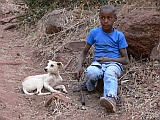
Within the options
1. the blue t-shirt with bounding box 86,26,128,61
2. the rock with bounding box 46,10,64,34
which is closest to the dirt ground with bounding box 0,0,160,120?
the blue t-shirt with bounding box 86,26,128,61

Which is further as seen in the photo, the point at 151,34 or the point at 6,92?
the point at 151,34

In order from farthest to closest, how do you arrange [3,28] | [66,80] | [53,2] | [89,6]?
[3,28], [53,2], [89,6], [66,80]

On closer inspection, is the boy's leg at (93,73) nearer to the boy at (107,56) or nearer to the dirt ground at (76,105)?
the boy at (107,56)

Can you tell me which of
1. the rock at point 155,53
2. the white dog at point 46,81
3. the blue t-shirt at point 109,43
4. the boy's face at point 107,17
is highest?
the boy's face at point 107,17

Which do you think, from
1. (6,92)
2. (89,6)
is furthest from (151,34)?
(89,6)

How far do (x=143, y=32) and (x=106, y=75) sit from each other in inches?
43.6

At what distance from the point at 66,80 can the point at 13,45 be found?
2.91 meters

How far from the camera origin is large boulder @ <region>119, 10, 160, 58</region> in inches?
186

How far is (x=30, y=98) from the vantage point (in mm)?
4281

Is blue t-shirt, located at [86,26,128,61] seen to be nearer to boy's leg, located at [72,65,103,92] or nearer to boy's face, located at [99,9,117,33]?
boy's face, located at [99,9,117,33]

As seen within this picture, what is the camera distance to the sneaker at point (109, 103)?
12.1 ft

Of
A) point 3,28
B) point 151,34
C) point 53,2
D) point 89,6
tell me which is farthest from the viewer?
point 3,28

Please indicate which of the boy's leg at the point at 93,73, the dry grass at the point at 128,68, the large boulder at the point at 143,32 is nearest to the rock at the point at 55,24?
the dry grass at the point at 128,68

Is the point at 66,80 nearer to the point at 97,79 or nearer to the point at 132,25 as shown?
the point at 97,79
